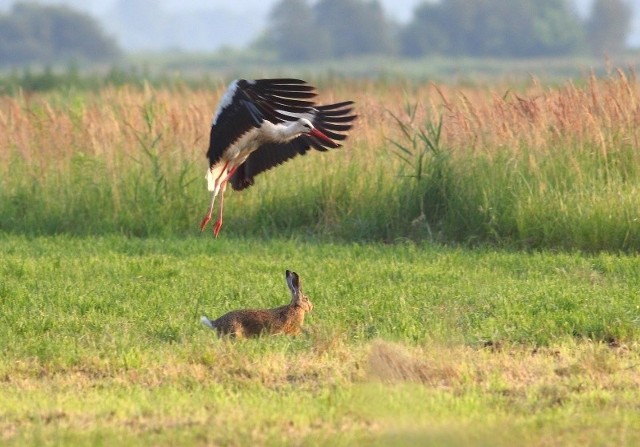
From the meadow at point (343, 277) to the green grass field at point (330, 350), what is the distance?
→ 0.07 feet

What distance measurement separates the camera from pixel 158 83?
25188 mm

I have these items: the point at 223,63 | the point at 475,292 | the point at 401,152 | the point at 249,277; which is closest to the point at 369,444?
the point at 475,292

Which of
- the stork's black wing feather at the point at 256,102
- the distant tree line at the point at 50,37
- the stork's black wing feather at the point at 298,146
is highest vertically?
the stork's black wing feather at the point at 256,102

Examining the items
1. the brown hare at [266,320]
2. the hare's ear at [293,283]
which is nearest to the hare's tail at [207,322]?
the brown hare at [266,320]

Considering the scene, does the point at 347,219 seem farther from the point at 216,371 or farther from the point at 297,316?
the point at 216,371

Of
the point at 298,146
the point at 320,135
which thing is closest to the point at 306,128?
the point at 320,135

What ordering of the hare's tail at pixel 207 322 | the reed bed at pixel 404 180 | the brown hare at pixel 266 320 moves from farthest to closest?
the reed bed at pixel 404 180
the hare's tail at pixel 207 322
the brown hare at pixel 266 320

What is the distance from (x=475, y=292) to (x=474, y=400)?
2.61 meters

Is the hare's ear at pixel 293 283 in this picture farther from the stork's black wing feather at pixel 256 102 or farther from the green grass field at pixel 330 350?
the stork's black wing feather at pixel 256 102

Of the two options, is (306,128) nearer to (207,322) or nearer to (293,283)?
(293,283)

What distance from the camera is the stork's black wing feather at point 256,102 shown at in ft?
28.1

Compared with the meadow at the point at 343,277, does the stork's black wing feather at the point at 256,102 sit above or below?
above

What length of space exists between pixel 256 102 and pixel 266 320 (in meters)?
1.85

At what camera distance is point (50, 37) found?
91.3m
